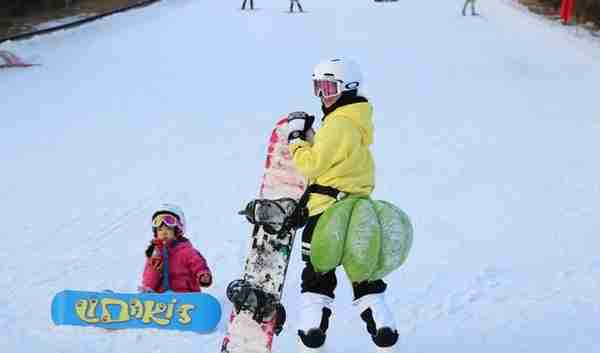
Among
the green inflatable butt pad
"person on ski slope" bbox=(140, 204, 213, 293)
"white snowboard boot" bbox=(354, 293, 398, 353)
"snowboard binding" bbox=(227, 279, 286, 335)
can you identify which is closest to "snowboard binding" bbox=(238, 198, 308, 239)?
the green inflatable butt pad

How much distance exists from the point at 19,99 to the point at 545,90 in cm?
897

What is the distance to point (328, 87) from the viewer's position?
4.14 metres

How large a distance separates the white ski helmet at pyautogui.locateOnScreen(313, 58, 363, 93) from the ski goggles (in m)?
0.02

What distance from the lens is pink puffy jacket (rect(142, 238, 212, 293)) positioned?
5598 millimetres

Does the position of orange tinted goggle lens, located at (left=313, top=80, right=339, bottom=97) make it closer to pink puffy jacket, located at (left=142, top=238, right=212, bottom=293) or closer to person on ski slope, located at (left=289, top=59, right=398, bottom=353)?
person on ski slope, located at (left=289, top=59, right=398, bottom=353)

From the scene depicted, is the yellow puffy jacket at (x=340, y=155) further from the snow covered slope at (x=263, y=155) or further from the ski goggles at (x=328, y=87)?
the snow covered slope at (x=263, y=155)

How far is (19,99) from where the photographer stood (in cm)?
1358

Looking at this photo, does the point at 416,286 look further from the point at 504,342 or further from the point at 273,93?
the point at 273,93

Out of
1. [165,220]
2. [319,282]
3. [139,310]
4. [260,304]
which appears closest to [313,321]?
[319,282]

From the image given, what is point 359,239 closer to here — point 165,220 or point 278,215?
point 278,215

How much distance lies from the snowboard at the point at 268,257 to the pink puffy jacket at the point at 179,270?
4.04ft

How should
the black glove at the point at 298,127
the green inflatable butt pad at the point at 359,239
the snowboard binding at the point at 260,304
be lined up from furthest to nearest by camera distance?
1. the snowboard binding at the point at 260,304
2. the black glove at the point at 298,127
3. the green inflatable butt pad at the point at 359,239

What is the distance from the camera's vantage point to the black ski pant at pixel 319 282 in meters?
4.20

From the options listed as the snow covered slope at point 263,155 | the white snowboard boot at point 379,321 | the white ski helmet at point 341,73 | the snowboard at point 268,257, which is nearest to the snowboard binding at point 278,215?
the snowboard at point 268,257
